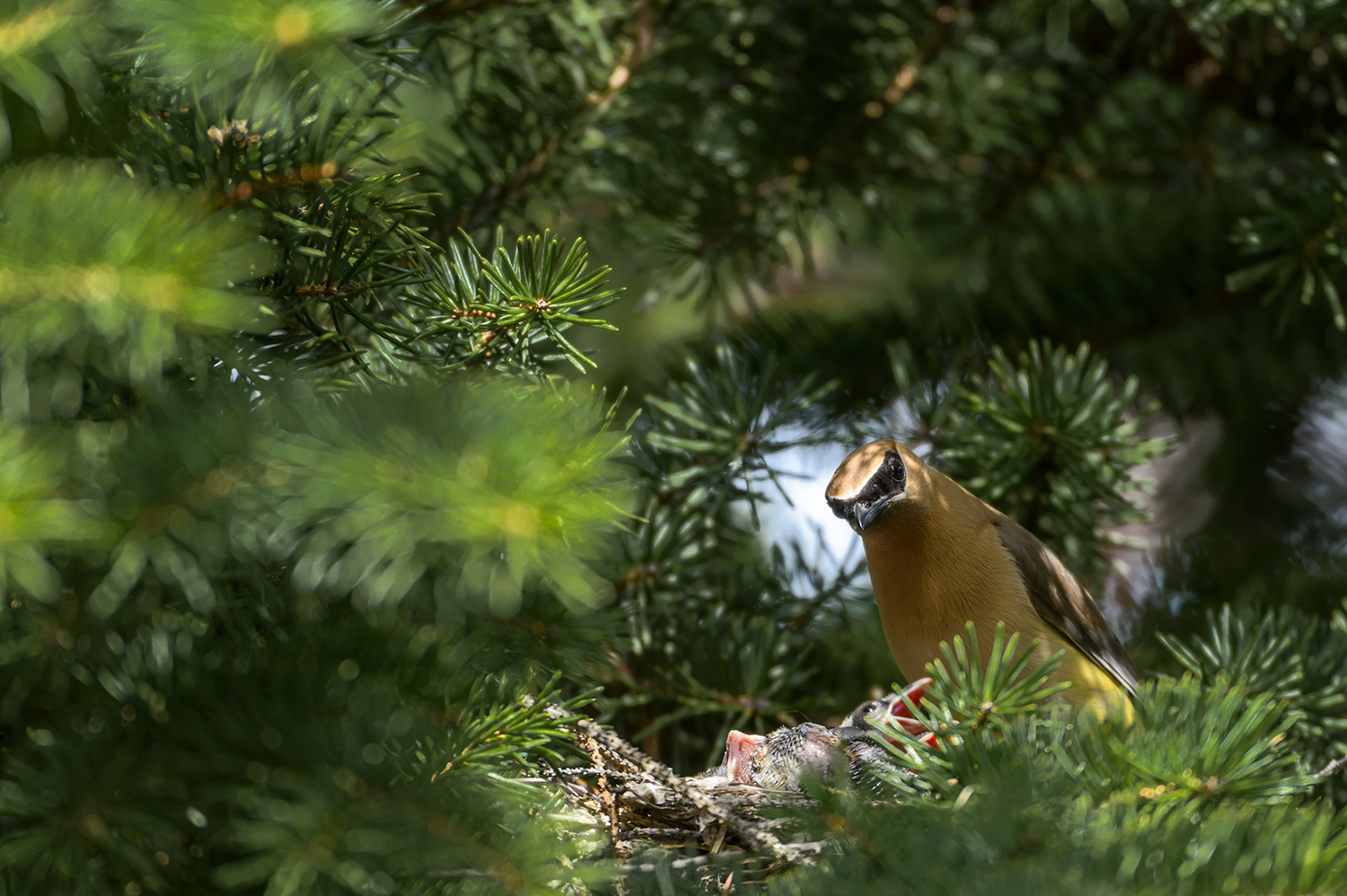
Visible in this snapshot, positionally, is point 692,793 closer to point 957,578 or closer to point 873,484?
point 873,484

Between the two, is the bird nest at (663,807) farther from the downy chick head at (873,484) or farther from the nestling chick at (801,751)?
the downy chick head at (873,484)

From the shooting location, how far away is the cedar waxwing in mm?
2855

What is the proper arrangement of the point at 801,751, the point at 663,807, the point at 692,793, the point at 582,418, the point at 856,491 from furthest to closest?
the point at 856,491 → the point at 801,751 → the point at 663,807 → the point at 692,793 → the point at 582,418

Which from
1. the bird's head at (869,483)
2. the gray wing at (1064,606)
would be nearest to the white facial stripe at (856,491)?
the bird's head at (869,483)

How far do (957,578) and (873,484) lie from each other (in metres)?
0.43

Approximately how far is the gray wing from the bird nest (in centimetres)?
125

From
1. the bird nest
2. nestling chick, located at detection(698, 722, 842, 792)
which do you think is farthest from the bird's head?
the bird nest

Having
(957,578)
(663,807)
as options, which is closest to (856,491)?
(957,578)

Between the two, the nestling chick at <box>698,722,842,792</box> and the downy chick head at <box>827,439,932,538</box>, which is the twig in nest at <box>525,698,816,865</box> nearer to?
the nestling chick at <box>698,722,842,792</box>

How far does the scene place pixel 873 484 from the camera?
2803 mm

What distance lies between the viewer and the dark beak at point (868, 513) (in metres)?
2.78

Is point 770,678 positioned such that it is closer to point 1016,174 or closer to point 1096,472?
point 1096,472

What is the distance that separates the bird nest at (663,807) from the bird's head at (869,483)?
0.83 m

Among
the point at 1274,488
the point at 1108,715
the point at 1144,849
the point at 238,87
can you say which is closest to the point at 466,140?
the point at 238,87
